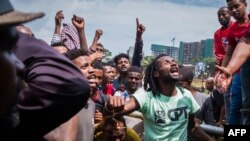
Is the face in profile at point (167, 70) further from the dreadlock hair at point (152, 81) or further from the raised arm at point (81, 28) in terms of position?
the raised arm at point (81, 28)

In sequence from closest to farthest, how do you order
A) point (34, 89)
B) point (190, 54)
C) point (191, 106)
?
point (34, 89) < point (191, 106) < point (190, 54)

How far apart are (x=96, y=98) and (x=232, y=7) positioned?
62.1 inches

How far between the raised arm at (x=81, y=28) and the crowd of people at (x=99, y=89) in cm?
1

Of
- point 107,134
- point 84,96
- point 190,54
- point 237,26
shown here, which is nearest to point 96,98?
point 107,134

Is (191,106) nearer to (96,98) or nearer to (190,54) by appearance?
(96,98)

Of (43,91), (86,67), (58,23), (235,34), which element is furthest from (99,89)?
(43,91)

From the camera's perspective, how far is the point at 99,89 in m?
5.94

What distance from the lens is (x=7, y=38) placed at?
5.27ft

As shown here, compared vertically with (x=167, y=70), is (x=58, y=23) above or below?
above

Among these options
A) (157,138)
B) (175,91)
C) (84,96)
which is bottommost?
(157,138)

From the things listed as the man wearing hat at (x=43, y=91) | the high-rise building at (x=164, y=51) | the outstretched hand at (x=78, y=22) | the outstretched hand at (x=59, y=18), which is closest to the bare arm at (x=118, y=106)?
the high-rise building at (x=164, y=51)

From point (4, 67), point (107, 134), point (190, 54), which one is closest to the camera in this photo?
point (4, 67)

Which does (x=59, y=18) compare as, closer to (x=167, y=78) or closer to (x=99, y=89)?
(x=99, y=89)

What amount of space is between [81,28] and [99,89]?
36.7 inches
